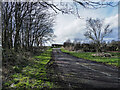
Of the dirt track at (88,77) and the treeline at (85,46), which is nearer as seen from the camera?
the dirt track at (88,77)

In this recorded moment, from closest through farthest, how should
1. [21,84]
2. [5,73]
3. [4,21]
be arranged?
[21,84] < [5,73] < [4,21]

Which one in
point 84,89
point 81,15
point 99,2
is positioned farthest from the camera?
point 81,15

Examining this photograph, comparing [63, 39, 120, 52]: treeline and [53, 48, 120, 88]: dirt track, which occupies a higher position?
[63, 39, 120, 52]: treeline

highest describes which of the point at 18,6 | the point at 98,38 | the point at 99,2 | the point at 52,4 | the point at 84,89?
the point at 18,6

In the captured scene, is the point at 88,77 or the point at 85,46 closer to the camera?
the point at 88,77

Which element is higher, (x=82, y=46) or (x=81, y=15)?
(x=81, y=15)

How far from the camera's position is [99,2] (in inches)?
202

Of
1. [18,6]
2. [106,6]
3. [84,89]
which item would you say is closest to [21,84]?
[84,89]

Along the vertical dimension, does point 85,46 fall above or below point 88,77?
above

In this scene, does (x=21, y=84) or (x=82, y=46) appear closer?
(x=21, y=84)

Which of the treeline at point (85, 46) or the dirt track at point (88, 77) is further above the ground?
the treeline at point (85, 46)

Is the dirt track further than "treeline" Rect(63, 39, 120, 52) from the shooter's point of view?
No

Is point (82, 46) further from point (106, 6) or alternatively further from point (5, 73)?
point (5, 73)

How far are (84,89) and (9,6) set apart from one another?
11.0 m
